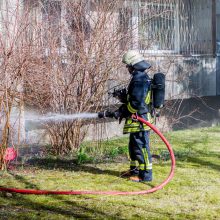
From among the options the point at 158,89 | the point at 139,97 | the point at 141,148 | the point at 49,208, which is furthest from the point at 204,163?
the point at 49,208

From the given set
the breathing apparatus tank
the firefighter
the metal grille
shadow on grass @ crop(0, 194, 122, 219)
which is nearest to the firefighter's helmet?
the firefighter

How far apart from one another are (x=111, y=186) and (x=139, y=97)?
3.75 feet

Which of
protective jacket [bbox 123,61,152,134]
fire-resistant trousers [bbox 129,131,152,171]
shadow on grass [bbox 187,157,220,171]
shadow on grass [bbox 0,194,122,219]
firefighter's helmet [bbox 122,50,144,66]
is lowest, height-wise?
shadow on grass [bbox 0,194,122,219]

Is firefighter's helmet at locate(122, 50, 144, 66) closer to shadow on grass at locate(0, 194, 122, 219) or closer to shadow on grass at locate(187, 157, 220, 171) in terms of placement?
shadow on grass at locate(0, 194, 122, 219)

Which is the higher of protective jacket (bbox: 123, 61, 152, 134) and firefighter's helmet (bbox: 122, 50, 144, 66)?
firefighter's helmet (bbox: 122, 50, 144, 66)

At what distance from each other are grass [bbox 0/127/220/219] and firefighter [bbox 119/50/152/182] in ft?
0.92

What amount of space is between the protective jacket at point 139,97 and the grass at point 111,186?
73cm

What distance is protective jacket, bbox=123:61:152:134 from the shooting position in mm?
6164

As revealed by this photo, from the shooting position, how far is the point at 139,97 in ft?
20.2

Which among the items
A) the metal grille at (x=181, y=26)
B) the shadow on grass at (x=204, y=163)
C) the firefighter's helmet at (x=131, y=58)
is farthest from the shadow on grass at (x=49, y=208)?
the metal grille at (x=181, y=26)

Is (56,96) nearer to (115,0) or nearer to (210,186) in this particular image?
(115,0)

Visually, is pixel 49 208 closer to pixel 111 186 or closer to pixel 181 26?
pixel 111 186

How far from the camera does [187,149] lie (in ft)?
30.5

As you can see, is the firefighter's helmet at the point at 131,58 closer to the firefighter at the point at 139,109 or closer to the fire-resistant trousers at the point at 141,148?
the firefighter at the point at 139,109
